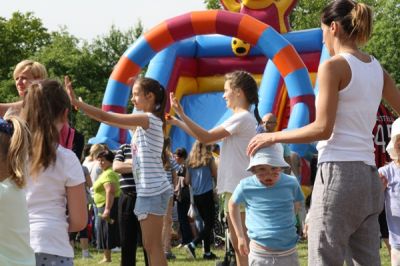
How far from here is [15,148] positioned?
11.3 ft

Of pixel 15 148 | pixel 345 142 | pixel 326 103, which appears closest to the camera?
pixel 15 148

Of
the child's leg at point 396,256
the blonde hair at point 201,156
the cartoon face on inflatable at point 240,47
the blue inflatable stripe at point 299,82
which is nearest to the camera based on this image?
the child's leg at point 396,256

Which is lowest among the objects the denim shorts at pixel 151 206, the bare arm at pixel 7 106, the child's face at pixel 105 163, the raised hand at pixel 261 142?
the denim shorts at pixel 151 206

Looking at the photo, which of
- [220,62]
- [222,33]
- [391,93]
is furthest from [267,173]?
[220,62]

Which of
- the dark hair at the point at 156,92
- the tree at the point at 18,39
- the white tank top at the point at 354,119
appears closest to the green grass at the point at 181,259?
the dark hair at the point at 156,92

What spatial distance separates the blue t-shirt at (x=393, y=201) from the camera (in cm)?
602

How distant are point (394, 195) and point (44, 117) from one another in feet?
9.81

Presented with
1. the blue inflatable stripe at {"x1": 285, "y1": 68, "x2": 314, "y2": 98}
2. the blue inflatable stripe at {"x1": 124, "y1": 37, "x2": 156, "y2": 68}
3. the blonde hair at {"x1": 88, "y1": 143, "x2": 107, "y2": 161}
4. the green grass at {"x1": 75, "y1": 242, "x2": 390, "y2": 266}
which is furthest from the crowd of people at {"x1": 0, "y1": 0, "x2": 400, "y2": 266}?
the blue inflatable stripe at {"x1": 124, "y1": 37, "x2": 156, "y2": 68}

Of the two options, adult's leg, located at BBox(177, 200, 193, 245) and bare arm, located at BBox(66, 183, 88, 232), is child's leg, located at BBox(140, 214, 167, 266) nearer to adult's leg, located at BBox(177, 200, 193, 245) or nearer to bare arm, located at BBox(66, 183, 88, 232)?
bare arm, located at BBox(66, 183, 88, 232)

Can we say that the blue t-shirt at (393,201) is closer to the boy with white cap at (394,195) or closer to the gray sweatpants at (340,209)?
the boy with white cap at (394,195)

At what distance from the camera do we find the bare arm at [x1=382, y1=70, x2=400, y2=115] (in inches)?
168

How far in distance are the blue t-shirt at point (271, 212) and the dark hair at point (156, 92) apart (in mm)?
1249

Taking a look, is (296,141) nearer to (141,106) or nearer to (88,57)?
(141,106)

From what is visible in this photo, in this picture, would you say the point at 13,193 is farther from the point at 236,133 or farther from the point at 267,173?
the point at 236,133
